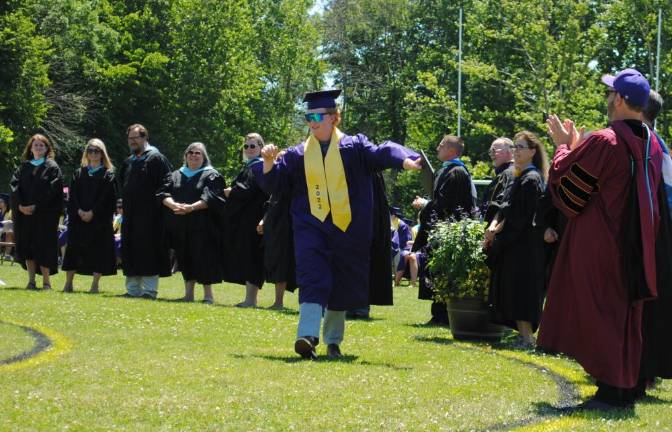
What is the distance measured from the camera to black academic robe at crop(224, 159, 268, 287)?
15.4 meters

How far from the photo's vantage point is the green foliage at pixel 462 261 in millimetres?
11273

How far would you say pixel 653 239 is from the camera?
24.3 ft

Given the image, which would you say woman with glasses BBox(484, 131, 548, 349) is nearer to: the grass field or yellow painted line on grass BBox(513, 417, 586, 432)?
the grass field

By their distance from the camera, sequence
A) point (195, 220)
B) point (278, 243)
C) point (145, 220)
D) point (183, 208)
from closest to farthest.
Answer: point (278, 243) → point (183, 208) → point (195, 220) → point (145, 220)

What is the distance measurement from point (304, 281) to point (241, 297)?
845cm

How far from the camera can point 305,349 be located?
365 inches

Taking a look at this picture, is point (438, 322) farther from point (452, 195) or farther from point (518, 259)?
point (518, 259)

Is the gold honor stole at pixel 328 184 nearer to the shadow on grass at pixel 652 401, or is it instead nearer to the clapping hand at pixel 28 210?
the shadow on grass at pixel 652 401

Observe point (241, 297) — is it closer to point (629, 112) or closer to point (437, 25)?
point (629, 112)

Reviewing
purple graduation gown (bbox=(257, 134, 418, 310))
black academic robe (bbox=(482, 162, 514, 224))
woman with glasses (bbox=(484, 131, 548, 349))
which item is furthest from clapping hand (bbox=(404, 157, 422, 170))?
black academic robe (bbox=(482, 162, 514, 224))

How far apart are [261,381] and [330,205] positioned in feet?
7.02

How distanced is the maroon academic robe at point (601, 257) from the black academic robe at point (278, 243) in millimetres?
6714

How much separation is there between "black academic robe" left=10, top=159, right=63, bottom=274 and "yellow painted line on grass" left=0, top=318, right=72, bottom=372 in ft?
17.4

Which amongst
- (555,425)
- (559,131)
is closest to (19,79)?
(559,131)
